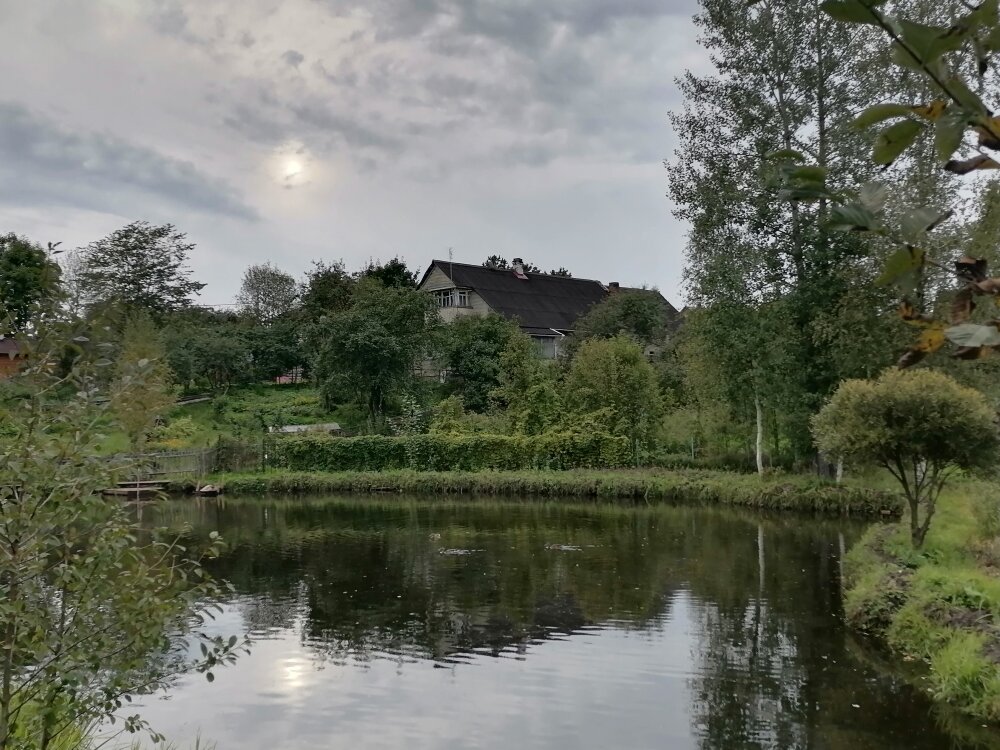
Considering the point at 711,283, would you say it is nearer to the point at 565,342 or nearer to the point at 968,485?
the point at 968,485

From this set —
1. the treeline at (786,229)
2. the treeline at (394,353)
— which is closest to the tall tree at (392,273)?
the treeline at (394,353)

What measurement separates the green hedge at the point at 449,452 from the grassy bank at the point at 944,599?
13.4 m

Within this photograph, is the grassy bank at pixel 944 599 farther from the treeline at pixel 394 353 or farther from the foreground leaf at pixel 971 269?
the treeline at pixel 394 353

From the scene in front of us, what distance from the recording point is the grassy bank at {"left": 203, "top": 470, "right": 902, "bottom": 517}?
18.5m

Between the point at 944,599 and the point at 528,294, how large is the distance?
3848 cm

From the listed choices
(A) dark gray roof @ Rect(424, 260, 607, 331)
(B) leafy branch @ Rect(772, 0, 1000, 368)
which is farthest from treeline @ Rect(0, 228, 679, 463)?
(B) leafy branch @ Rect(772, 0, 1000, 368)

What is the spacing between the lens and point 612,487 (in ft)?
73.7

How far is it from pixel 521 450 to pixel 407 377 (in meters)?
7.73

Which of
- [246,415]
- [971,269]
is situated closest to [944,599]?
[971,269]

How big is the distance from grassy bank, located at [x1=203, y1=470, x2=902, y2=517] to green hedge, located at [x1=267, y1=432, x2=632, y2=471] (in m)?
1.06

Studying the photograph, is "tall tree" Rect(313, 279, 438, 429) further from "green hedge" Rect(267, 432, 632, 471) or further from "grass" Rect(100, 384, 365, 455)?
"green hedge" Rect(267, 432, 632, 471)

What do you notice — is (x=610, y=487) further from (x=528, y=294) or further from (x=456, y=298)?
(x=528, y=294)

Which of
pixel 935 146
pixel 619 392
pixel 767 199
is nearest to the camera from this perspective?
pixel 935 146

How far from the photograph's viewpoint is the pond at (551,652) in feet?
22.4
